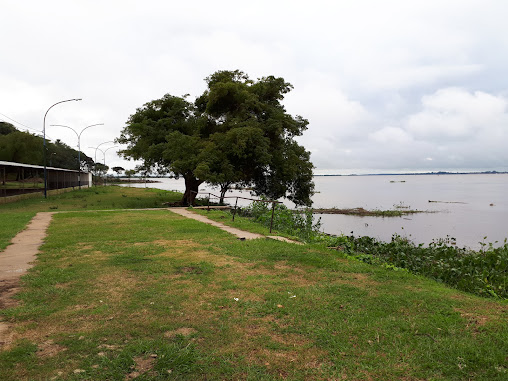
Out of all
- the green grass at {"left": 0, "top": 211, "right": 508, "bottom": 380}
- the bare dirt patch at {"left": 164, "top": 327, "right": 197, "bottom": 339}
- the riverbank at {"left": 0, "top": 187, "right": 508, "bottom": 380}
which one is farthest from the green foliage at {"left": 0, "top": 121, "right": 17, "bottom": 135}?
the bare dirt patch at {"left": 164, "top": 327, "right": 197, "bottom": 339}

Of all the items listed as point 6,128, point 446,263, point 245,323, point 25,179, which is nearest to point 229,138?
point 446,263

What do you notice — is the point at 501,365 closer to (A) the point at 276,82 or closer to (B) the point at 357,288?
(B) the point at 357,288

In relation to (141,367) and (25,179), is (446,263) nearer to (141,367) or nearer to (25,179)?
(141,367)

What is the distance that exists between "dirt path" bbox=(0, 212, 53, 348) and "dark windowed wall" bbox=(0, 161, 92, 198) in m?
17.4

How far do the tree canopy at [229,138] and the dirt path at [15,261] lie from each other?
1126 cm

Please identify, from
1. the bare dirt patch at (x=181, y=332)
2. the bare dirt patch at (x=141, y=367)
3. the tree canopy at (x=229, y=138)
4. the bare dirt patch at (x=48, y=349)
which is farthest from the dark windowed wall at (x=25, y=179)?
the bare dirt patch at (x=141, y=367)

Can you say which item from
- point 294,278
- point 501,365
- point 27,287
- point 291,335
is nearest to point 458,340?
point 501,365

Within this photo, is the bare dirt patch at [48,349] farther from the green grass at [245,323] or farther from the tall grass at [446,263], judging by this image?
the tall grass at [446,263]

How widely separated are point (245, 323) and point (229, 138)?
1825cm

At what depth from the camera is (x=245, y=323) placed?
163 inches

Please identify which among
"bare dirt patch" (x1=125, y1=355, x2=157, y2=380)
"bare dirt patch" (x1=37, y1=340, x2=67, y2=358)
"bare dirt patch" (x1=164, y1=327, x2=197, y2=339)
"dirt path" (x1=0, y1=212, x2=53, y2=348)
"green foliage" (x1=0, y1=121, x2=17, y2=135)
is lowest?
"dirt path" (x1=0, y1=212, x2=53, y2=348)

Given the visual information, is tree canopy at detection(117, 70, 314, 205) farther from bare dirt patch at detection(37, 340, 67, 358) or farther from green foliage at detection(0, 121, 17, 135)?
green foliage at detection(0, 121, 17, 135)

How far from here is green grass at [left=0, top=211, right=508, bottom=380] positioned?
318 cm

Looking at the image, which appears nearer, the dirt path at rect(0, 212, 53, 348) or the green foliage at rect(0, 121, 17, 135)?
the dirt path at rect(0, 212, 53, 348)
